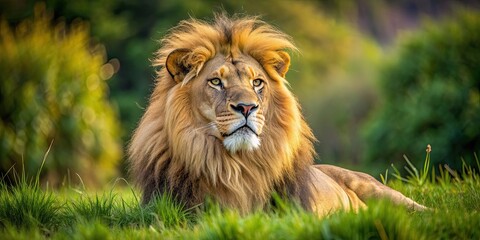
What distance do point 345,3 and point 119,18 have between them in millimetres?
16273

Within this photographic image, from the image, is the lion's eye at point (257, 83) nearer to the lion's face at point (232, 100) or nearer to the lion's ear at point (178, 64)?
the lion's face at point (232, 100)

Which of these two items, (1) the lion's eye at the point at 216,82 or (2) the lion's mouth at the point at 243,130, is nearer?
(2) the lion's mouth at the point at 243,130

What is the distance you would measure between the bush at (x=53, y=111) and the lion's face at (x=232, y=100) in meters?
8.51

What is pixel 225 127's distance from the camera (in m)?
5.21

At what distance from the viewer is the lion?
209 inches

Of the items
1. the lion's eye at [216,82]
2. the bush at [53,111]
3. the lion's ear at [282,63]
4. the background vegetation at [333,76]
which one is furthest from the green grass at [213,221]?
the bush at [53,111]

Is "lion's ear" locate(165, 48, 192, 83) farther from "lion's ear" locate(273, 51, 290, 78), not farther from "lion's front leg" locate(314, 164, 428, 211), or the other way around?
"lion's front leg" locate(314, 164, 428, 211)

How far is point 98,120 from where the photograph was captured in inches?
596

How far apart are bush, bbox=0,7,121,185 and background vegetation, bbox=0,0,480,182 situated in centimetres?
5

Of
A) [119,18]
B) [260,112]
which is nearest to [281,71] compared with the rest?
[260,112]

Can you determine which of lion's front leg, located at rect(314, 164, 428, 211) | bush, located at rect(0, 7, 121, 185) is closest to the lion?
lion's front leg, located at rect(314, 164, 428, 211)

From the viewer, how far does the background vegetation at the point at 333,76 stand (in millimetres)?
14156

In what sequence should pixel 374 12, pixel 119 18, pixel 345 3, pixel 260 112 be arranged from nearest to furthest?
pixel 260 112 < pixel 119 18 < pixel 345 3 < pixel 374 12

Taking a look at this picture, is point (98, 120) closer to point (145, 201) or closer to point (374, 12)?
point (145, 201)
